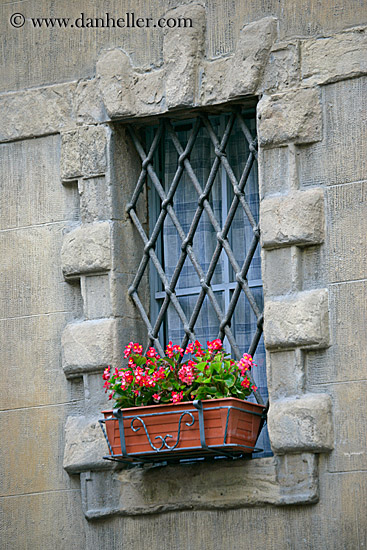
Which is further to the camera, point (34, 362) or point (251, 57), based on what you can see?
point (34, 362)

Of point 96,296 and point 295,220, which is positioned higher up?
point 295,220

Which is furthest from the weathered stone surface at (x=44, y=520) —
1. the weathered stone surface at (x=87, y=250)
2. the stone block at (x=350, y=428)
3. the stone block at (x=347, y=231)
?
the stone block at (x=347, y=231)

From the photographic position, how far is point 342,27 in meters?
6.31

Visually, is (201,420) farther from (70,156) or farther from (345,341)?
(70,156)

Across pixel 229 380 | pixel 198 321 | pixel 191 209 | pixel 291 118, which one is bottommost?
pixel 229 380

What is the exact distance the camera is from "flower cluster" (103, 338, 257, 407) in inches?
238

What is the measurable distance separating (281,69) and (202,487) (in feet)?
7.76

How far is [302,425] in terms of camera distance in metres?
5.96

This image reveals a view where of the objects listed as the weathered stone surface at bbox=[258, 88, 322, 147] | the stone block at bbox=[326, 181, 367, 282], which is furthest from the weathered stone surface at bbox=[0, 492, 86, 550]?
the weathered stone surface at bbox=[258, 88, 322, 147]

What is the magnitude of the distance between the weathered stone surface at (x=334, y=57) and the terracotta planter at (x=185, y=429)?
1850 mm

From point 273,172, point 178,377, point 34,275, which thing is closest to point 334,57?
point 273,172

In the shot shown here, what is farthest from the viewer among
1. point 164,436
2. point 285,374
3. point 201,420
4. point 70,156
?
point 70,156

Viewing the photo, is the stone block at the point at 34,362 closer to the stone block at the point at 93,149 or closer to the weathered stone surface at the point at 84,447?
the weathered stone surface at the point at 84,447

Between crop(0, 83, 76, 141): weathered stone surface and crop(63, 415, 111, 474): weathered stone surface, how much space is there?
1824 millimetres
